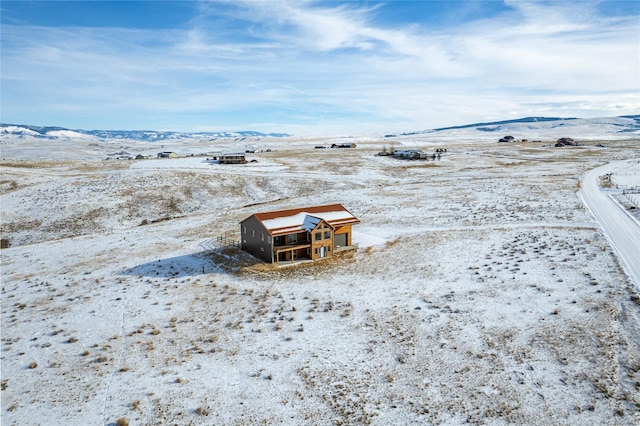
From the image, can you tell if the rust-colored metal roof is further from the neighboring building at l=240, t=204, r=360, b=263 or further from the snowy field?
the snowy field

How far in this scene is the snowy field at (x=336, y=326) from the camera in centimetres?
1802

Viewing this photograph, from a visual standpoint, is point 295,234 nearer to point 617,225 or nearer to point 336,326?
point 336,326

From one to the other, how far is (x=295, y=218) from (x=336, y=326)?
15.4 metres

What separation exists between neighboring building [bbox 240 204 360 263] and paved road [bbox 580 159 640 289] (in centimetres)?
2355

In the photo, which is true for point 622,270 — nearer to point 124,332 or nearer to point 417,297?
point 417,297

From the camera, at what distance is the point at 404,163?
11231 centimetres

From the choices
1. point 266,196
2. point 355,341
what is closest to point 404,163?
point 266,196

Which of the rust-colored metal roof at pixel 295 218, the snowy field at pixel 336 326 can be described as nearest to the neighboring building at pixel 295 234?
the rust-colored metal roof at pixel 295 218

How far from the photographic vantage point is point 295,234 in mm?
37156

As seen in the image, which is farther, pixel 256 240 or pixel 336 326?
pixel 256 240

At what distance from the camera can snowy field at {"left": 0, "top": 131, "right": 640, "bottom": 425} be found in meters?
18.0

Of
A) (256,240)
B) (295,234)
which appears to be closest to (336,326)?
(295,234)

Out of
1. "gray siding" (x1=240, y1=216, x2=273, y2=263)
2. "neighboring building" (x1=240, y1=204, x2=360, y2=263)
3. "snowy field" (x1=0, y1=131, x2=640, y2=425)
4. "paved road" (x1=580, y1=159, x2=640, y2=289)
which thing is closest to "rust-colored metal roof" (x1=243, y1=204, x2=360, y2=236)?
→ "neighboring building" (x1=240, y1=204, x2=360, y2=263)

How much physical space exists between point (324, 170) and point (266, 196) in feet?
98.3
